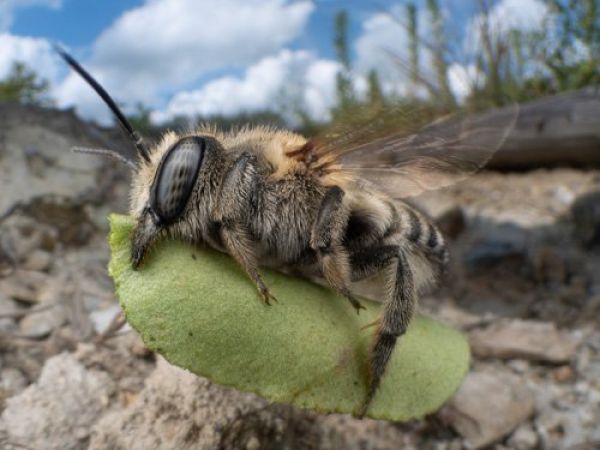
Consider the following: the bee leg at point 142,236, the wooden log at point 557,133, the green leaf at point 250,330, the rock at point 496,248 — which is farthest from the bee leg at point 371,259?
the wooden log at point 557,133

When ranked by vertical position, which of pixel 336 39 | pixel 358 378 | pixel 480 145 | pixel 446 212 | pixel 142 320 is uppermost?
pixel 336 39

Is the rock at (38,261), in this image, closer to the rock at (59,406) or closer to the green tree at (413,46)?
the rock at (59,406)

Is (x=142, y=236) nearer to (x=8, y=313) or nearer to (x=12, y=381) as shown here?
(x=12, y=381)

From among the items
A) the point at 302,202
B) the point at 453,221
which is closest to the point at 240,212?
the point at 302,202

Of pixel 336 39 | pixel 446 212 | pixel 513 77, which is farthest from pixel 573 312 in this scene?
pixel 336 39

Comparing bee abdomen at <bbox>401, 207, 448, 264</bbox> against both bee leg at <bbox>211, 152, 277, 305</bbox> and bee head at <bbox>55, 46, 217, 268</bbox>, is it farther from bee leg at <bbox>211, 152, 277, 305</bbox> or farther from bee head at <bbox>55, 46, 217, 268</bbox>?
bee head at <bbox>55, 46, 217, 268</bbox>

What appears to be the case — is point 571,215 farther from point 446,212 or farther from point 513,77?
point 513,77
